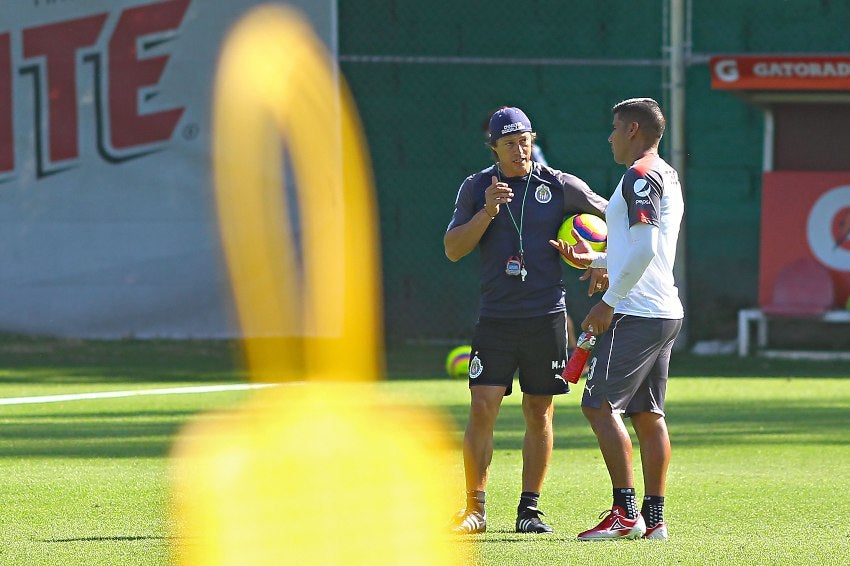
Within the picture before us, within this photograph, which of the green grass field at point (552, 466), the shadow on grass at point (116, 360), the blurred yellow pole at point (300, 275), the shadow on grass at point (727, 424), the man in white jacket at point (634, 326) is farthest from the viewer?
the shadow on grass at point (116, 360)

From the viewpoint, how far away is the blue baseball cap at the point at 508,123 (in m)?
7.18

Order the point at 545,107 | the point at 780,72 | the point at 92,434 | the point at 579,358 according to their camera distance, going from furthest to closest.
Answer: the point at 545,107 < the point at 780,72 < the point at 92,434 < the point at 579,358

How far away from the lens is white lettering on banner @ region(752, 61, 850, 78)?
15742mm

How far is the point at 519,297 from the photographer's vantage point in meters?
7.36

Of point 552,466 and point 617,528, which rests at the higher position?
point 617,528

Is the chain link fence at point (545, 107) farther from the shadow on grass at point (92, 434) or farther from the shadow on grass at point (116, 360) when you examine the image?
the shadow on grass at point (92, 434)

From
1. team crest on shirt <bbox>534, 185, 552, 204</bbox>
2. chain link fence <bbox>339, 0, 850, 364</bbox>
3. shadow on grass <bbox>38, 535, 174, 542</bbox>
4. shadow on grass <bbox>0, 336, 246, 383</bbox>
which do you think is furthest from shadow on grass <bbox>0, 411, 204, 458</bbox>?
chain link fence <bbox>339, 0, 850, 364</bbox>

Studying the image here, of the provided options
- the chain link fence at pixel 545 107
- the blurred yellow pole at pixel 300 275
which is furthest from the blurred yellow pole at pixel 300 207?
the chain link fence at pixel 545 107

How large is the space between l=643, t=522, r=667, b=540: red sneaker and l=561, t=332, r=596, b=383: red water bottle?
734mm

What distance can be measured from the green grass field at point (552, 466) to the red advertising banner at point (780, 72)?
9.29ft

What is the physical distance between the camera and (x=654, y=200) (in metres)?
6.73

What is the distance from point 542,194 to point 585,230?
0.87ft

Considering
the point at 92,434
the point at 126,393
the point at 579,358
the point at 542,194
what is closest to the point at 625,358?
the point at 579,358

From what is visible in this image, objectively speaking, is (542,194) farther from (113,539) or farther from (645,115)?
(113,539)
